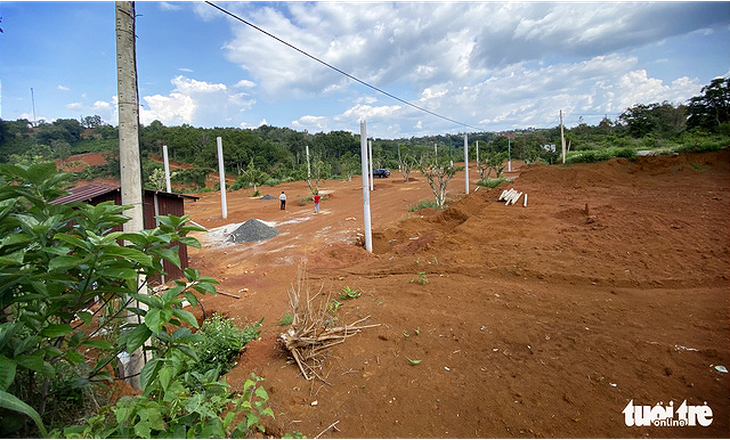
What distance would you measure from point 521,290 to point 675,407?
2.99 meters

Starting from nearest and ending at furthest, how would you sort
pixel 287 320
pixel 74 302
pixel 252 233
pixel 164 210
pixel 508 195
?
pixel 74 302, pixel 287 320, pixel 164 210, pixel 252 233, pixel 508 195

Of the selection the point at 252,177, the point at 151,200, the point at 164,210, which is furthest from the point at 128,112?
the point at 252,177

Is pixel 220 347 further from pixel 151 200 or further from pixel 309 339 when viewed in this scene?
pixel 151 200

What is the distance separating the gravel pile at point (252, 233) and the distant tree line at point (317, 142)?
4.82 m

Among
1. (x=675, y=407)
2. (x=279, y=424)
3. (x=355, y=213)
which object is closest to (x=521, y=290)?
(x=675, y=407)

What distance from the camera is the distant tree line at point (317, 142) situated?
19.2 meters

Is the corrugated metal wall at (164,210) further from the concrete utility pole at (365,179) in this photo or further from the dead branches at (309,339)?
the dead branches at (309,339)

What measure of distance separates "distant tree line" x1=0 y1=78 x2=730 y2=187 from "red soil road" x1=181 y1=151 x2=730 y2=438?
3770 mm

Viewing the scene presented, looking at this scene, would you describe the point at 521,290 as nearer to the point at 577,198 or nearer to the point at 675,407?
the point at 675,407

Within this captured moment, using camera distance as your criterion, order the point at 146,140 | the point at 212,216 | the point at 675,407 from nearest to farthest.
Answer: the point at 675,407
the point at 212,216
the point at 146,140

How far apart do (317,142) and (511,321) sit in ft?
206

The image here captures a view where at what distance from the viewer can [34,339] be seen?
6.53ft

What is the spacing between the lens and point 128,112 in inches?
125

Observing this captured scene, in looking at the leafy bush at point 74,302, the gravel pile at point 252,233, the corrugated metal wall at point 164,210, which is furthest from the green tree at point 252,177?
the leafy bush at point 74,302
